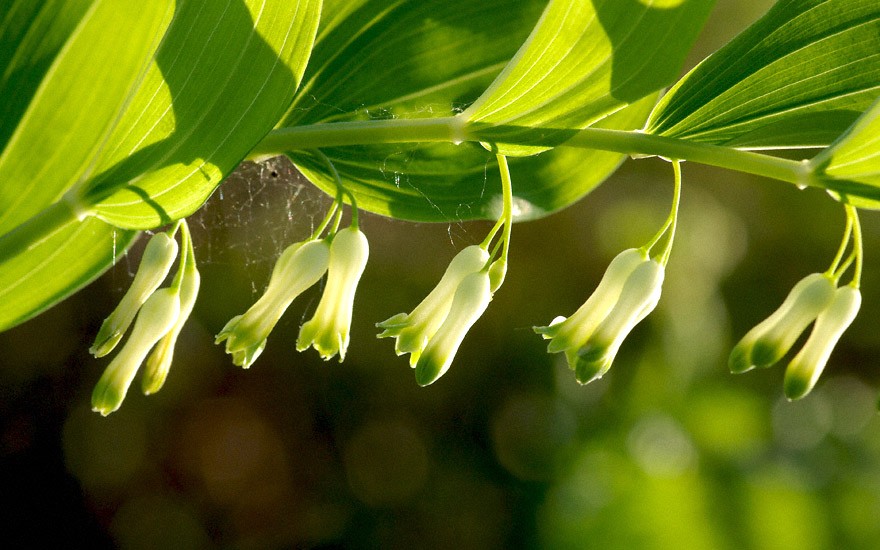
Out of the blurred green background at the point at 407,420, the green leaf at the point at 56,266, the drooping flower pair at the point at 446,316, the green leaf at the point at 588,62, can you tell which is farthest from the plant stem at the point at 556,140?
the blurred green background at the point at 407,420

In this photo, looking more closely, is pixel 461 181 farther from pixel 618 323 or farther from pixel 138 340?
pixel 138 340

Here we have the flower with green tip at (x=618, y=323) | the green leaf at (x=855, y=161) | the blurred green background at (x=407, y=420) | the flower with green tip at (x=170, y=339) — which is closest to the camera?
the green leaf at (x=855, y=161)

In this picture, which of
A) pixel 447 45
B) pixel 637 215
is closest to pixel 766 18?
pixel 447 45

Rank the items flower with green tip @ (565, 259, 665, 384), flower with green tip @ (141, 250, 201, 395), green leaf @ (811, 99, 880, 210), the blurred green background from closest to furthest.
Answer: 1. green leaf @ (811, 99, 880, 210)
2. flower with green tip @ (565, 259, 665, 384)
3. flower with green tip @ (141, 250, 201, 395)
4. the blurred green background

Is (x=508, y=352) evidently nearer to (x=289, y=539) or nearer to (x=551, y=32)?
(x=289, y=539)

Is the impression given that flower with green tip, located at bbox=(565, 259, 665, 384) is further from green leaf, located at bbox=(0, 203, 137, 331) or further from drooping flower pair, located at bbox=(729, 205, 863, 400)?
green leaf, located at bbox=(0, 203, 137, 331)

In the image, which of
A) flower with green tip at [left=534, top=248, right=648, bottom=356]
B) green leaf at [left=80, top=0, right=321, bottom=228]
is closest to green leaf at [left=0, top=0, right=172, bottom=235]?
green leaf at [left=80, top=0, right=321, bottom=228]

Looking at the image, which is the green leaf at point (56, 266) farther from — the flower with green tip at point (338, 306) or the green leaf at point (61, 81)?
the flower with green tip at point (338, 306)
